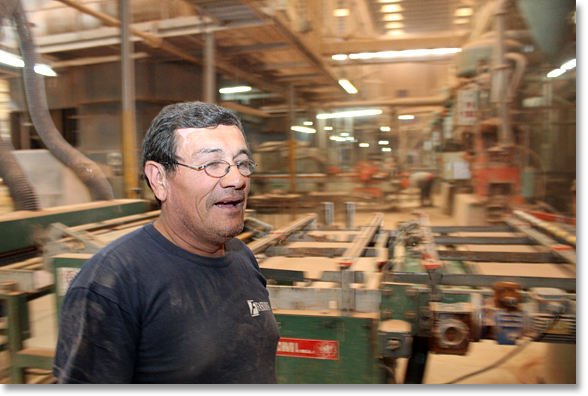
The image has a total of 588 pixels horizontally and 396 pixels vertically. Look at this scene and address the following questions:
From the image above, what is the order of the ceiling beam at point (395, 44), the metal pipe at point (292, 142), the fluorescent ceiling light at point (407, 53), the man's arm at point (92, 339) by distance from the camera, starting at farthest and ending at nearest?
the metal pipe at point (292, 142) < the fluorescent ceiling light at point (407, 53) < the ceiling beam at point (395, 44) < the man's arm at point (92, 339)

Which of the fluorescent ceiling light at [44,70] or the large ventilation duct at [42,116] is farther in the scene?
the fluorescent ceiling light at [44,70]

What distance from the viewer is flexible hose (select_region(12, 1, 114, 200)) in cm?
289

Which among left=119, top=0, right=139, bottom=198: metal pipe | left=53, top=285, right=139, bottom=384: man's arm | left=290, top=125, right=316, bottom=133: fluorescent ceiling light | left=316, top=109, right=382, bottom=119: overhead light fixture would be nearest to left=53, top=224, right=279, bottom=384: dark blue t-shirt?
left=53, top=285, right=139, bottom=384: man's arm

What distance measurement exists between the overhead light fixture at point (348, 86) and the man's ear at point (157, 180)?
665 cm

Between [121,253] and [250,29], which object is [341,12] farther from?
[121,253]

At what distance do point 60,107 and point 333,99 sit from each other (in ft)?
19.3

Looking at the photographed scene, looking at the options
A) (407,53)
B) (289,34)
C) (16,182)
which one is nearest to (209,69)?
(289,34)

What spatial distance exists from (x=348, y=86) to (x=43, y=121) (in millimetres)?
5726

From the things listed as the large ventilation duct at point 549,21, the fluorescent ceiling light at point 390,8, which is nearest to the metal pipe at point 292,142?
the fluorescent ceiling light at point 390,8

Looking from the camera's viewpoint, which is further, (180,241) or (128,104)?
(128,104)

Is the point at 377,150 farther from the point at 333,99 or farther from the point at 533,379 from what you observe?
the point at 533,379

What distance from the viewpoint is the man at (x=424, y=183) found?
935 cm

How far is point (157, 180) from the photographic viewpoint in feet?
3.21

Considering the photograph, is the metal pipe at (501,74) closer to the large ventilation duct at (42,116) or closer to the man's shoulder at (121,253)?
the large ventilation duct at (42,116)
